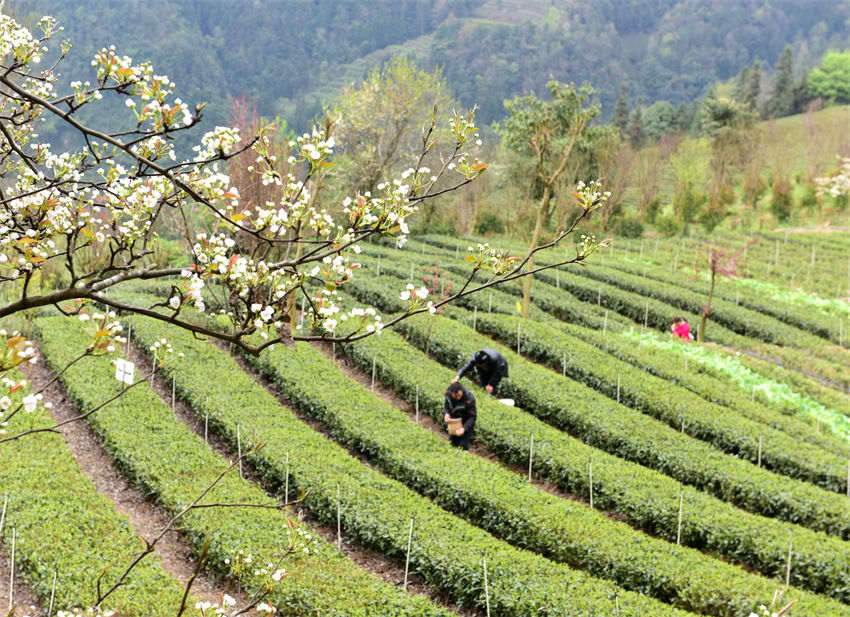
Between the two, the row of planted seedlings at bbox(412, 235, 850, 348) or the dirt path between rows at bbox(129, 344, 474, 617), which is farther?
the row of planted seedlings at bbox(412, 235, 850, 348)

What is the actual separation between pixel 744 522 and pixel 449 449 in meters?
4.41

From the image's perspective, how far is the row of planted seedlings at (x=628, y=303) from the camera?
67.9 feet

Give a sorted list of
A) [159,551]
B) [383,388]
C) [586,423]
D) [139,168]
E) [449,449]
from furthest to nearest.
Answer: [383,388] → [586,423] → [449,449] → [159,551] → [139,168]

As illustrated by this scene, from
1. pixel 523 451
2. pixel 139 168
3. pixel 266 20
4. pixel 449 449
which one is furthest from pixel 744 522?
pixel 266 20

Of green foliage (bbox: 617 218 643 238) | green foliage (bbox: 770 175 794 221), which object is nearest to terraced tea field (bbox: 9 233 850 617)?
green foliage (bbox: 617 218 643 238)

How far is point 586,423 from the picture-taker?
13539 mm

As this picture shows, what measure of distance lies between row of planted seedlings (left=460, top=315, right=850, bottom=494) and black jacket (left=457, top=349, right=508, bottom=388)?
2470 millimetres

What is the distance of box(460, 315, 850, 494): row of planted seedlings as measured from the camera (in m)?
12.9

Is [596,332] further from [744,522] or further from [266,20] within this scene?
[266,20]

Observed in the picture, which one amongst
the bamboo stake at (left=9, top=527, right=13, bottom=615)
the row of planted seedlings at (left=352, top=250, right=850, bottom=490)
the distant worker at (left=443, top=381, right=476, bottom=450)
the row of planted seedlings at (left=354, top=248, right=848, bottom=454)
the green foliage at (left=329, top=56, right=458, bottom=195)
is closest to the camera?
the bamboo stake at (left=9, top=527, right=13, bottom=615)

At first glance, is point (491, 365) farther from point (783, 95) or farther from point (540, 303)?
point (783, 95)

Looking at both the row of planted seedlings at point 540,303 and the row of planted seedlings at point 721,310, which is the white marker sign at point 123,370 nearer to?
the row of planted seedlings at point 540,303

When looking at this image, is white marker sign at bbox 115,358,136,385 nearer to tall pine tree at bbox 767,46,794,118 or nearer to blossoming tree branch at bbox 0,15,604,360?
blossoming tree branch at bbox 0,15,604,360

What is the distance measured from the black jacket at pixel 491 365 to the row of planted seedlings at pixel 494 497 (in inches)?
15.4
